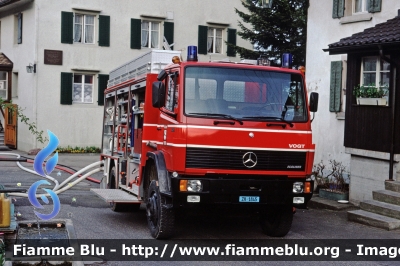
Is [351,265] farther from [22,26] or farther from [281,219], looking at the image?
[22,26]

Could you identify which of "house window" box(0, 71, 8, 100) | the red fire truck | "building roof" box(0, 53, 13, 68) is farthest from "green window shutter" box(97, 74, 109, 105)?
the red fire truck

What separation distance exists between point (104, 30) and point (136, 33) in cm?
155

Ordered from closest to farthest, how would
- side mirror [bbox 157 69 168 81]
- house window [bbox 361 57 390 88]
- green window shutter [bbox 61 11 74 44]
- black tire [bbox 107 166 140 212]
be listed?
1. side mirror [bbox 157 69 168 81]
2. black tire [bbox 107 166 140 212]
3. house window [bbox 361 57 390 88]
4. green window shutter [bbox 61 11 74 44]

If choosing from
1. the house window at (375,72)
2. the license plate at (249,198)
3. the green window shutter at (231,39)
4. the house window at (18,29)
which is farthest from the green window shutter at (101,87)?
the license plate at (249,198)

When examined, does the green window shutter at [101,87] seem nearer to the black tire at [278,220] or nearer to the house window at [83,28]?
the house window at [83,28]

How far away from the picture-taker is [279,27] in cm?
2481

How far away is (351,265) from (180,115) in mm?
3179

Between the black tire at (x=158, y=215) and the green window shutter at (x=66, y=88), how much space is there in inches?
739

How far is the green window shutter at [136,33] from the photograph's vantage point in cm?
2991

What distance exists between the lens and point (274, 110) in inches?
388

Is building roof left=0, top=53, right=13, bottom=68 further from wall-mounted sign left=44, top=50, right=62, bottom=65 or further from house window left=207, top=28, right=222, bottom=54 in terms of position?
house window left=207, top=28, right=222, bottom=54

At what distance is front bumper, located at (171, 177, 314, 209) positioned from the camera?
30.6 feet

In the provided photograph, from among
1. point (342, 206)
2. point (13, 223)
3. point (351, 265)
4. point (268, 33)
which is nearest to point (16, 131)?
point (268, 33)

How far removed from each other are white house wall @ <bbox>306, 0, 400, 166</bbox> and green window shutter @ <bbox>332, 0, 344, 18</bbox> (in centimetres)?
13
